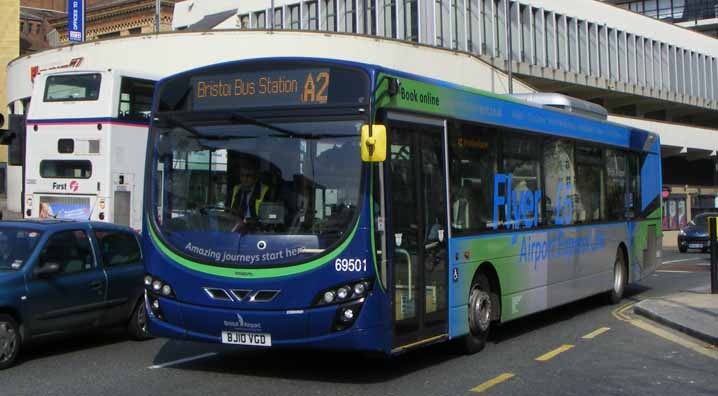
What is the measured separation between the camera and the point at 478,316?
34.1 ft

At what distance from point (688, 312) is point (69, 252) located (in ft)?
30.0

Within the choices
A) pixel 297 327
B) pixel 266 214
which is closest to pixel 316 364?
pixel 297 327

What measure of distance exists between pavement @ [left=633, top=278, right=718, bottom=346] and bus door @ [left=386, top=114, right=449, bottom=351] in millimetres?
4113

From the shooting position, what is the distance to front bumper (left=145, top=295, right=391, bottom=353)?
8.17m

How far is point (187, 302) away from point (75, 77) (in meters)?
13.3

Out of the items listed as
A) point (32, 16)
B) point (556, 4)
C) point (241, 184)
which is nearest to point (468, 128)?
point (241, 184)

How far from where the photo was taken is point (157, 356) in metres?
10.3

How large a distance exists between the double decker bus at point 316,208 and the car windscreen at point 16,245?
185cm

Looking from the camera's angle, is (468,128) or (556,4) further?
(556,4)

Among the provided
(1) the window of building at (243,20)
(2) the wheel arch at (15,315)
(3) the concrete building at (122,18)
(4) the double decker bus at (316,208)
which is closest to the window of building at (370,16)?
(1) the window of building at (243,20)

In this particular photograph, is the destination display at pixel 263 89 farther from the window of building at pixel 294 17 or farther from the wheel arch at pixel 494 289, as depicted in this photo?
the window of building at pixel 294 17

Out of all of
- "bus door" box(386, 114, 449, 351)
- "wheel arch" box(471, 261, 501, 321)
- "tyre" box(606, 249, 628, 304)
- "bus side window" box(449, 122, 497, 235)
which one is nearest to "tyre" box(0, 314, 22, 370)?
"bus door" box(386, 114, 449, 351)

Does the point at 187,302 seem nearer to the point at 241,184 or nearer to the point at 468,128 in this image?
the point at 241,184

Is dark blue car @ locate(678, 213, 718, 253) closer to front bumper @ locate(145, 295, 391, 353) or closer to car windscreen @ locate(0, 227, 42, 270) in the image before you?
front bumper @ locate(145, 295, 391, 353)
